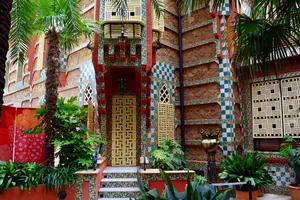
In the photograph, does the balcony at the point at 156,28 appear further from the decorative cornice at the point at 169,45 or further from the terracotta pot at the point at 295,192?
the terracotta pot at the point at 295,192

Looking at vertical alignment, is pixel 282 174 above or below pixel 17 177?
below

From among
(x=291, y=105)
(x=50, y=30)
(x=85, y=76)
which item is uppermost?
(x=50, y=30)

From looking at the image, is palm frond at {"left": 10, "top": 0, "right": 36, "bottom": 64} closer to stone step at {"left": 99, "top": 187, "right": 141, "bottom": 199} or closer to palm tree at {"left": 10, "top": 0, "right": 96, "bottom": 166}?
palm tree at {"left": 10, "top": 0, "right": 96, "bottom": 166}

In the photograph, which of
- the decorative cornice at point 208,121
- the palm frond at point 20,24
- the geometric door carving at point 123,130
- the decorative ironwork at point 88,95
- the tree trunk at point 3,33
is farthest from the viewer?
A: the decorative ironwork at point 88,95

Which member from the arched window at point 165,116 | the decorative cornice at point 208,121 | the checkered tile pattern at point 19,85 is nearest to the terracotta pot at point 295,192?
the decorative cornice at point 208,121

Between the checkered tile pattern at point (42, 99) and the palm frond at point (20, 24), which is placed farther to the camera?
the checkered tile pattern at point (42, 99)

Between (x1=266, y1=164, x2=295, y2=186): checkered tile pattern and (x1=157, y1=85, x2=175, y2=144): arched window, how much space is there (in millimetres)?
3702

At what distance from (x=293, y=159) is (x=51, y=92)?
7.36 metres

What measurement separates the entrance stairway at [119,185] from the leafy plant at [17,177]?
5.80 feet

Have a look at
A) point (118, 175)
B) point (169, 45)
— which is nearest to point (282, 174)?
point (118, 175)

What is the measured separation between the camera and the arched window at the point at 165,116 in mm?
9352

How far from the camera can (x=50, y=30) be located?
711 centimetres

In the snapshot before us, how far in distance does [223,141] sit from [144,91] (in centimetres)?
347

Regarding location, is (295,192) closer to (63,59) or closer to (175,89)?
(175,89)
